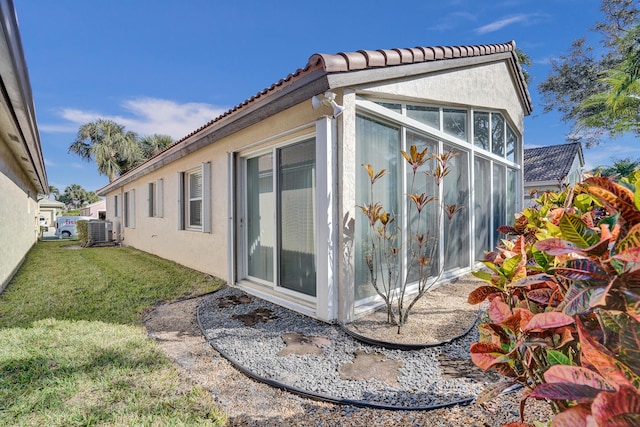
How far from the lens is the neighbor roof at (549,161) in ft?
63.1

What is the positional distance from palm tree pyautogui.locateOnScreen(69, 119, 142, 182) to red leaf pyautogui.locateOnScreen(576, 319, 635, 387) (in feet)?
117

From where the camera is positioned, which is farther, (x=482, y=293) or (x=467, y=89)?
Result: (x=467, y=89)

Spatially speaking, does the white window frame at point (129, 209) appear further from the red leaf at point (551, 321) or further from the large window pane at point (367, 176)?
the red leaf at point (551, 321)

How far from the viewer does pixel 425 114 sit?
592cm

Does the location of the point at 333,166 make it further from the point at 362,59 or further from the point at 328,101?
the point at 362,59

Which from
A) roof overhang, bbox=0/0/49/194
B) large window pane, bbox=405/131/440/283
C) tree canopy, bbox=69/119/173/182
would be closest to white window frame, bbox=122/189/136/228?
roof overhang, bbox=0/0/49/194

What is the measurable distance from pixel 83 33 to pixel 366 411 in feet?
43.6

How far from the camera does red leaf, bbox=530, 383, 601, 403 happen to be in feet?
2.62

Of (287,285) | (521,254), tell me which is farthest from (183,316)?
(521,254)

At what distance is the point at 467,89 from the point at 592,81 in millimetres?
21461

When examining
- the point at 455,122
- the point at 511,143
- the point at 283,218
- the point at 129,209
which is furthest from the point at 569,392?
the point at 129,209

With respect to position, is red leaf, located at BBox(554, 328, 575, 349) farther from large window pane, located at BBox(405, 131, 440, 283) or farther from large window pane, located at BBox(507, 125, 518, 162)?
large window pane, located at BBox(507, 125, 518, 162)

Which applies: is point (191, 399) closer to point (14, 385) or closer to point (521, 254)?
point (14, 385)

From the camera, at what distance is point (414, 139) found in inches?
223
